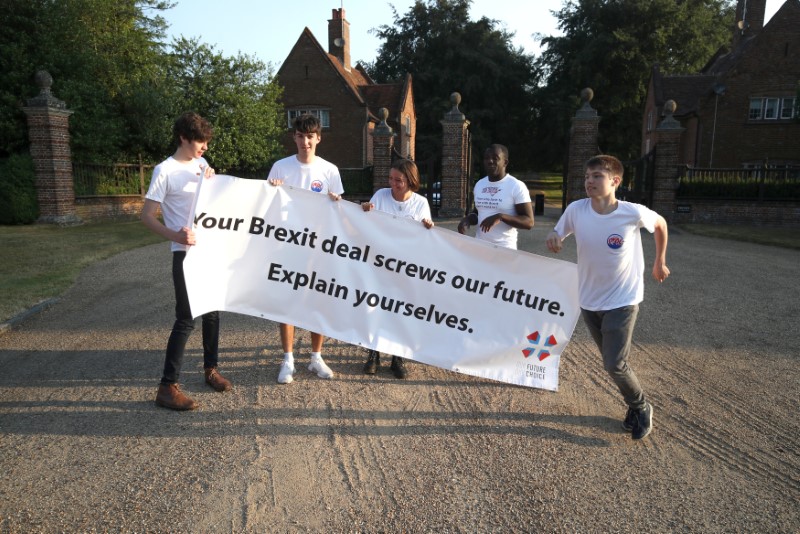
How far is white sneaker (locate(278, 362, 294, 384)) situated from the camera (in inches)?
187

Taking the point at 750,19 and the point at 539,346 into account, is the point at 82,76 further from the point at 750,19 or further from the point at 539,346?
the point at 750,19

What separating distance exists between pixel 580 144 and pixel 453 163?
15.0 feet

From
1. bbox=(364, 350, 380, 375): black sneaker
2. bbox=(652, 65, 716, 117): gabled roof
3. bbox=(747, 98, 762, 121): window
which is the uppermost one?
bbox=(652, 65, 716, 117): gabled roof

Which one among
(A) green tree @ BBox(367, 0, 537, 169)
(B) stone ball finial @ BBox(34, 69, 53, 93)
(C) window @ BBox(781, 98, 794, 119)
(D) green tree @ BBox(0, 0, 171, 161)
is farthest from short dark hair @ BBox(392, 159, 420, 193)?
(A) green tree @ BBox(367, 0, 537, 169)

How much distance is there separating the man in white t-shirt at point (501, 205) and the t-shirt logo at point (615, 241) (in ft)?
3.57

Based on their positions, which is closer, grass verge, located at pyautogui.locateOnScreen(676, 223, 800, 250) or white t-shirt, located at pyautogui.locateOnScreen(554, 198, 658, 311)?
white t-shirt, located at pyautogui.locateOnScreen(554, 198, 658, 311)

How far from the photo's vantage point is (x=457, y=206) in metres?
20.0

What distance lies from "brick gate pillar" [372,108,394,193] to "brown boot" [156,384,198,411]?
16249 mm

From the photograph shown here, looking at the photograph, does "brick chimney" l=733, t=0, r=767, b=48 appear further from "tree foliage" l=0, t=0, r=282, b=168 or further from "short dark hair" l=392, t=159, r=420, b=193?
"short dark hair" l=392, t=159, r=420, b=193

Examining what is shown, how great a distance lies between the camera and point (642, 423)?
3.88 m

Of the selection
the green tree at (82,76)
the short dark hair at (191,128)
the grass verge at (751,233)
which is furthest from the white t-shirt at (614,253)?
the green tree at (82,76)

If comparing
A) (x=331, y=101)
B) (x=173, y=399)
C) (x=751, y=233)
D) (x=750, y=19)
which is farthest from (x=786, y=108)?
(x=173, y=399)

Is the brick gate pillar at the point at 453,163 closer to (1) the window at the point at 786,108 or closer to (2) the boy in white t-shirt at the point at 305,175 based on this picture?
(2) the boy in white t-shirt at the point at 305,175

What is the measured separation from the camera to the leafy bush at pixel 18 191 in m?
16.5
